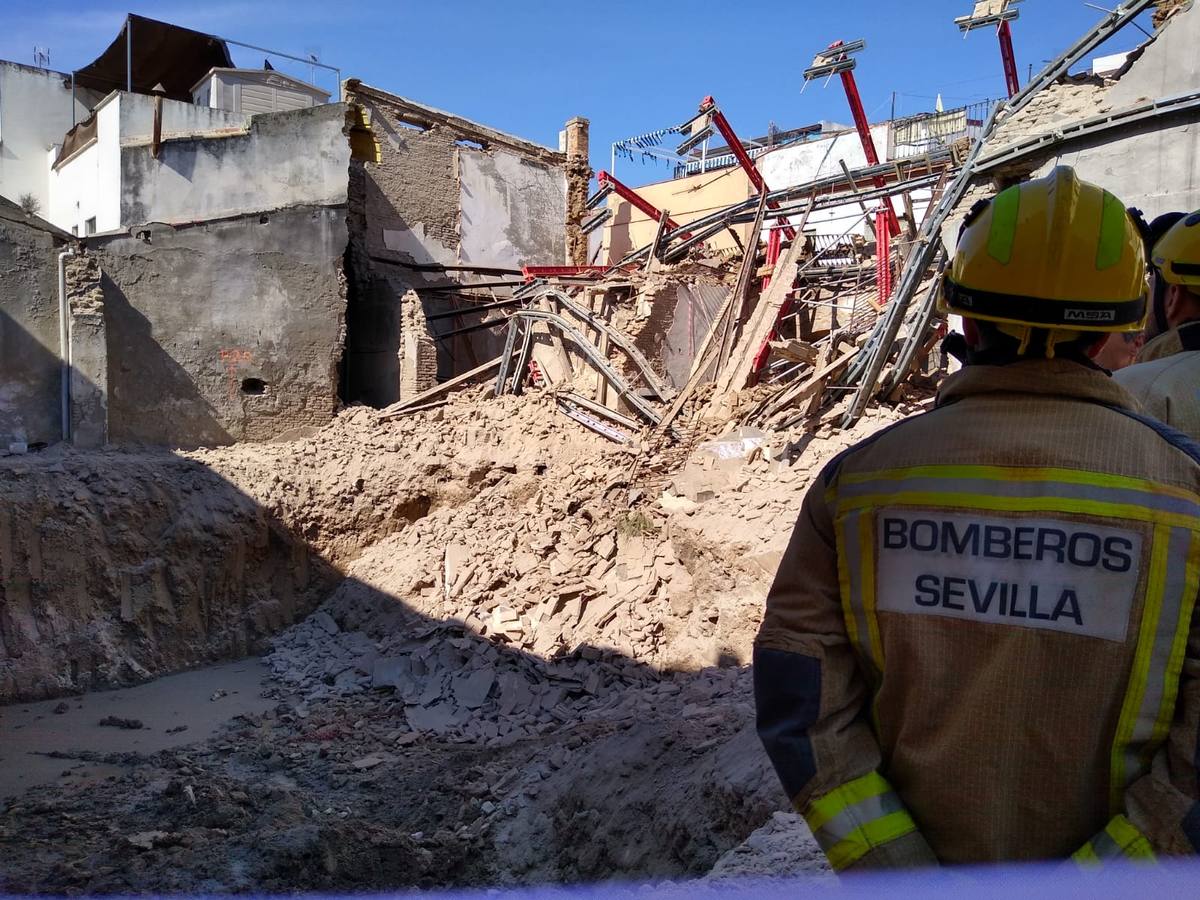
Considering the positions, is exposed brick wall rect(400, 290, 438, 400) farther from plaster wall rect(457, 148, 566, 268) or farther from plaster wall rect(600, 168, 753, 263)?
plaster wall rect(600, 168, 753, 263)

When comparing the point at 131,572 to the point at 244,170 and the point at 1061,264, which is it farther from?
the point at 1061,264

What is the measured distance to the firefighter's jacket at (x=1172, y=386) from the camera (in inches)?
91.4

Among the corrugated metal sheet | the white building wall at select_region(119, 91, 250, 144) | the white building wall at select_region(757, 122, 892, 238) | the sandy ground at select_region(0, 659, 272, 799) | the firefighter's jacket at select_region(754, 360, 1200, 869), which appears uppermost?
the white building wall at select_region(757, 122, 892, 238)

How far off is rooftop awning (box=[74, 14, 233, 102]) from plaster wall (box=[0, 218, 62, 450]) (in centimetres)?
1270

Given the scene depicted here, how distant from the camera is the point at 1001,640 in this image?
1.51 m

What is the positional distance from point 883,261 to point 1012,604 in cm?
1429

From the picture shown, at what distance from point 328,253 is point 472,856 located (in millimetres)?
9981

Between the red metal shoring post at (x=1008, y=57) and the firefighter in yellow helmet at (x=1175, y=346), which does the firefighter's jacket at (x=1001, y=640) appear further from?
the red metal shoring post at (x=1008, y=57)

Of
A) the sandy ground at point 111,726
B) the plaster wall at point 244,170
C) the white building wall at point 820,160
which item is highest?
the white building wall at point 820,160

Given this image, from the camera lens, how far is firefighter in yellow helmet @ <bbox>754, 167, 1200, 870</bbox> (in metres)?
1.45

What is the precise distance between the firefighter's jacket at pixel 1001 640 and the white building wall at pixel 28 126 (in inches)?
926

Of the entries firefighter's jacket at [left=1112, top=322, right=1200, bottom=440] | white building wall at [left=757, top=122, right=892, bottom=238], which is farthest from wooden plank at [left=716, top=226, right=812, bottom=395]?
white building wall at [left=757, top=122, right=892, bottom=238]

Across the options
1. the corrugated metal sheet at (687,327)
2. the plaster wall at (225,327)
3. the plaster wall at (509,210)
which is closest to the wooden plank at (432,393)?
the plaster wall at (225,327)

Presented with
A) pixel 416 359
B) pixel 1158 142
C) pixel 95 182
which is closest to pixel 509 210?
pixel 416 359
